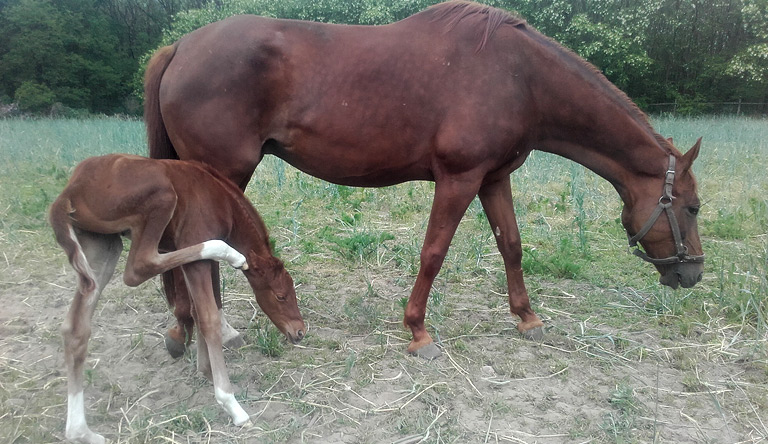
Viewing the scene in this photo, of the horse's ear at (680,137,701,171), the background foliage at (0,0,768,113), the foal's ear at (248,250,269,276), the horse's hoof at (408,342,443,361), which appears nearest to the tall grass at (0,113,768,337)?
the horse's ear at (680,137,701,171)

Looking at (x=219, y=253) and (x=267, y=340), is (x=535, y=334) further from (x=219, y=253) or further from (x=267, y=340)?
(x=219, y=253)

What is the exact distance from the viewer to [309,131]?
3.23 m

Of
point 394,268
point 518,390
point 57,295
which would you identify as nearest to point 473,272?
point 394,268

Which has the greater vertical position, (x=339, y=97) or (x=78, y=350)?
(x=339, y=97)

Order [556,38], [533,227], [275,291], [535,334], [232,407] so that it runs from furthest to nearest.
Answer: [556,38]
[533,227]
[535,334]
[275,291]
[232,407]

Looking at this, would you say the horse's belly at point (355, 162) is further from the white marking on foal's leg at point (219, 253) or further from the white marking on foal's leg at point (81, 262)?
the white marking on foal's leg at point (81, 262)

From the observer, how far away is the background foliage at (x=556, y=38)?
875 inches

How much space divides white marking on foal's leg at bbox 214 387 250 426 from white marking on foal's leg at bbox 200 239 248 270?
653 millimetres

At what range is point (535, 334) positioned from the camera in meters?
3.68

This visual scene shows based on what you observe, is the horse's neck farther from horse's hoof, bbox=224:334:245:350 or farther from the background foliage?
the background foliage

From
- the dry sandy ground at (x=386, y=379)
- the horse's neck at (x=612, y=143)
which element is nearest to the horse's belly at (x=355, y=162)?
the horse's neck at (x=612, y=143)

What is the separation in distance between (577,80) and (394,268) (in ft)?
7.81

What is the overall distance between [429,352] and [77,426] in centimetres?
198

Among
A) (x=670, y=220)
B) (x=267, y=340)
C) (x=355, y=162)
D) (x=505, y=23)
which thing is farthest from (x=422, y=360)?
(x=505, y=23)
